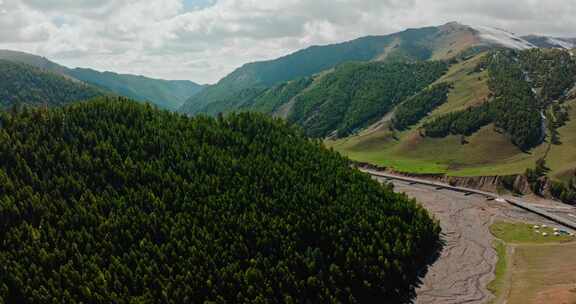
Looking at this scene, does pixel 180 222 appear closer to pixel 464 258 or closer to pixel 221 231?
pixel 221 231

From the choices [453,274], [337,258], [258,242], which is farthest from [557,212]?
[258,242]

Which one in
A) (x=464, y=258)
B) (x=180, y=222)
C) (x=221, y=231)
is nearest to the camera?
(x=221, y=231)

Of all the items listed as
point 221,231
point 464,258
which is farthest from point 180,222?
point 464,258

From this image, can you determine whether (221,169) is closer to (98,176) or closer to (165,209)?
(165,209)

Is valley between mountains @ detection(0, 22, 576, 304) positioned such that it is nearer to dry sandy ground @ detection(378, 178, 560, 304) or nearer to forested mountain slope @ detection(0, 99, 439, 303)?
forested mountain slope @ detection(0, 99, 439, 303)

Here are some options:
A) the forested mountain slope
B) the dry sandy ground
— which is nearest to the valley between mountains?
the forested mountain slope

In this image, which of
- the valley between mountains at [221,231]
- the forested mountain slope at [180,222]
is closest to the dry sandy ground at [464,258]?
the valley between mountains at [221,231]
